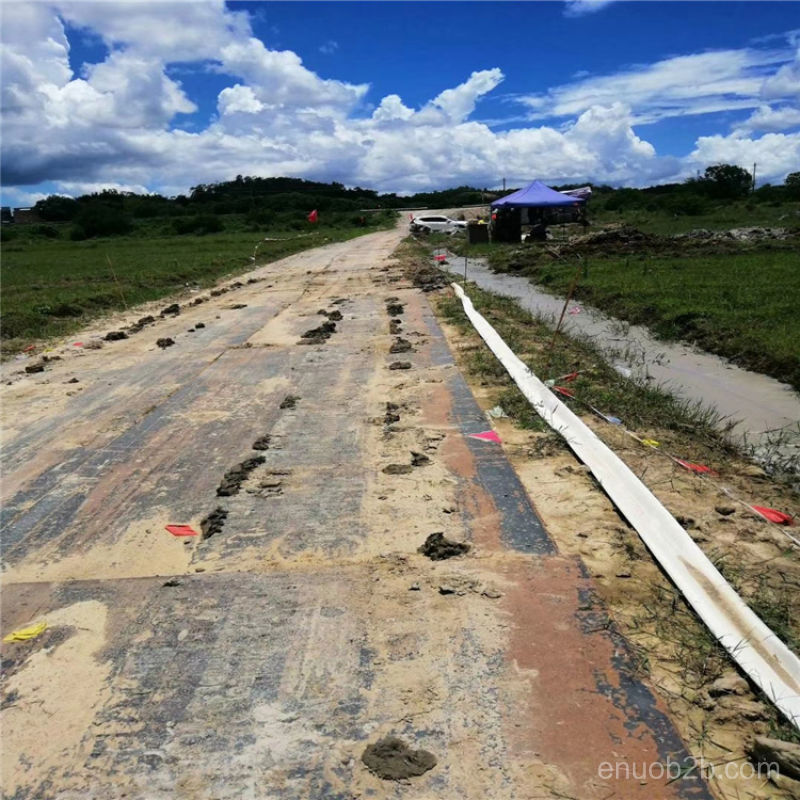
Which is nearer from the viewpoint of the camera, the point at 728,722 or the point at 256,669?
the point at 728,722

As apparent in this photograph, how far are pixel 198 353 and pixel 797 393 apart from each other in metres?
7.04

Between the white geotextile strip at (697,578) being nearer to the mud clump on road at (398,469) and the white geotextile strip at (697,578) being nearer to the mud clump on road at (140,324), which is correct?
the mud clump on road at (398,469)

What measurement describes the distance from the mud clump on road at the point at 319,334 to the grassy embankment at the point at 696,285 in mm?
4845

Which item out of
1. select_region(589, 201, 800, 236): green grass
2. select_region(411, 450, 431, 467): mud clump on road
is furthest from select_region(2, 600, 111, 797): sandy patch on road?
select_region(589, 201, 800, 236): green grass

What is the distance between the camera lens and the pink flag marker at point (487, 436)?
16.7 ft

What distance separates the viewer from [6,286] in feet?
61.2

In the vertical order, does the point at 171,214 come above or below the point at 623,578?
above

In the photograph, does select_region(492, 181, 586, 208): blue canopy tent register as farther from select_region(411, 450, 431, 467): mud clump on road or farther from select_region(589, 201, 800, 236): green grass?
select_region(411, 450, 431, 467): mud clump on road

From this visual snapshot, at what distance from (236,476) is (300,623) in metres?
1.77

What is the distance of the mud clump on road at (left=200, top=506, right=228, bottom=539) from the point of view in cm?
377

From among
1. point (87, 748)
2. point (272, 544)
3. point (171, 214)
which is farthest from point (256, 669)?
point (171, 214)

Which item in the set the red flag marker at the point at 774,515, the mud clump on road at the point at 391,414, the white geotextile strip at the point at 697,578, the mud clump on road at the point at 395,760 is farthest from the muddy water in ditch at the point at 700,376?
the mud clump on road at the point at 395,760

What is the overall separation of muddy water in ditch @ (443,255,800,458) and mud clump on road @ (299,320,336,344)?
364 centimetres

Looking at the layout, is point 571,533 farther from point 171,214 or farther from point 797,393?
point 171,214
